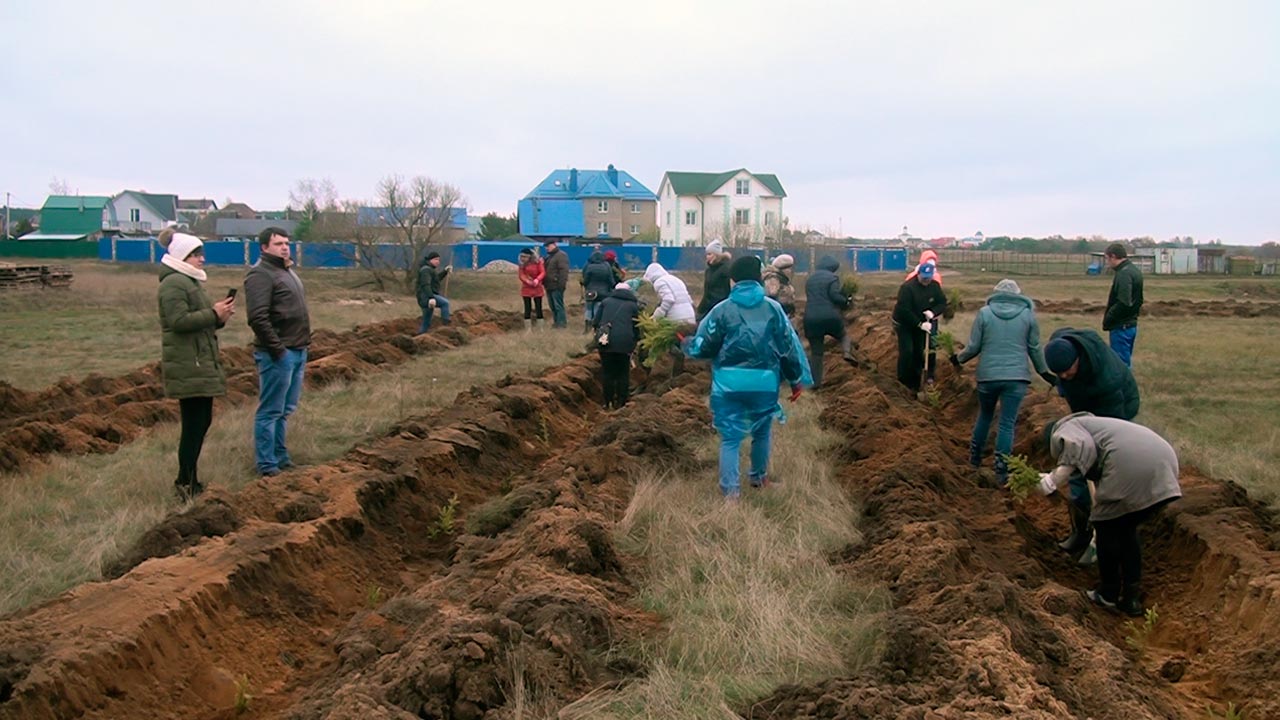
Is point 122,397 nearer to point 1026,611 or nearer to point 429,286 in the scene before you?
point 429,286

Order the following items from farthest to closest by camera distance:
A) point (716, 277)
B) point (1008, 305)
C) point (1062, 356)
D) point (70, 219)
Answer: point (70, 219) → point (716, 277) → point (1008, 305) → point (1062, 356)

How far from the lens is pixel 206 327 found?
25.7ft

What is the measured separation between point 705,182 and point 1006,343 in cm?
7233

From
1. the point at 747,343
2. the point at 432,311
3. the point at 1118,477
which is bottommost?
the point at 1118,477

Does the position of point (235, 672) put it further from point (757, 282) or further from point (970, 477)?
point (970, 477)

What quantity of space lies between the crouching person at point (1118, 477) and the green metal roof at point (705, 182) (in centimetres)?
7331

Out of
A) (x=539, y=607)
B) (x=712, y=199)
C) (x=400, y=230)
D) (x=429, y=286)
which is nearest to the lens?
(x=539, y=607)

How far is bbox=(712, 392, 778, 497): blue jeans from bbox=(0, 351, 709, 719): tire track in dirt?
2.76 ft

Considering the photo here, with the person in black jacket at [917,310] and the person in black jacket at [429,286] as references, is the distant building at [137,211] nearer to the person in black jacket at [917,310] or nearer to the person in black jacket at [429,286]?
the person in black jacket at [429,286]

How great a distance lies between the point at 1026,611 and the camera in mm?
5352

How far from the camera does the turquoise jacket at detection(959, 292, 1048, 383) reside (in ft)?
29.3

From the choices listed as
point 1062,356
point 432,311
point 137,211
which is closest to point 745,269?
point 1062,356

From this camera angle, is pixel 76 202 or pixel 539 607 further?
pixel 76 202

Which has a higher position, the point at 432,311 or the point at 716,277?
the point at 716,277
